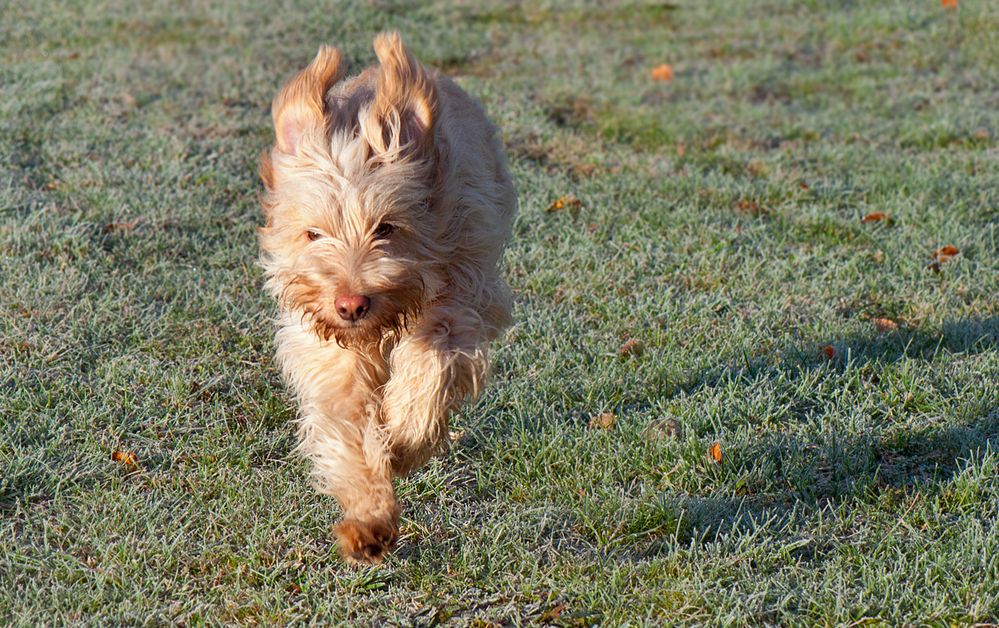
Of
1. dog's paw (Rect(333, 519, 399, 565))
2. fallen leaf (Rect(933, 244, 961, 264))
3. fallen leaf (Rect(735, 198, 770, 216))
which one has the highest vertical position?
dog's paw (Rect(333, 519, 399, 565))

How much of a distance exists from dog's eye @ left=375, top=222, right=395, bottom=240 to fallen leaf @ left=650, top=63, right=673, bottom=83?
25.7 ft

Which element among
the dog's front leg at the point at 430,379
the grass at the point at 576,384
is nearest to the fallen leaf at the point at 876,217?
the grass at the point at 576,384

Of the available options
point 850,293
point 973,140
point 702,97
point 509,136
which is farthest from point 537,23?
point 850,293

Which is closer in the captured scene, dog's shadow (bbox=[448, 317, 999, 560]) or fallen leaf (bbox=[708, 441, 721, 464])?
dog's shadow (bbox=[448, 317, 999, 560])

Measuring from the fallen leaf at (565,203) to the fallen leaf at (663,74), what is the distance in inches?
163

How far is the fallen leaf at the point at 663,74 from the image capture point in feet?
35.3

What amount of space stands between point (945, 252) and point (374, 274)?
4.32m

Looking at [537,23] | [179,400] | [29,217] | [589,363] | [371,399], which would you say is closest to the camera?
[371,399]

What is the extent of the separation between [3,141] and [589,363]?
523cm

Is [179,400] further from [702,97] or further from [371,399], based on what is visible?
[702,97]

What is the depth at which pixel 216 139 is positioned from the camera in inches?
318

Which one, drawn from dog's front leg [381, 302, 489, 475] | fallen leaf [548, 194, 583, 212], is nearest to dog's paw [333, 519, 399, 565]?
dog's front leg [381, 302, 489, 475]

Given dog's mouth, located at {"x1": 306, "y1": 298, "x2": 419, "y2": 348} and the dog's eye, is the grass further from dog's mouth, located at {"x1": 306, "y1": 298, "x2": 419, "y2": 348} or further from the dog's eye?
the dog's eye

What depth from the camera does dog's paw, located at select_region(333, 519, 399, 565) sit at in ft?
10.8
